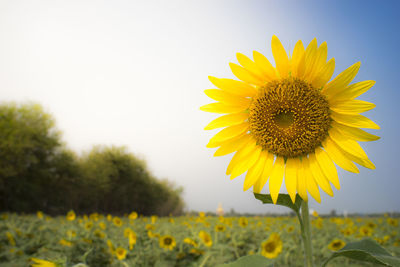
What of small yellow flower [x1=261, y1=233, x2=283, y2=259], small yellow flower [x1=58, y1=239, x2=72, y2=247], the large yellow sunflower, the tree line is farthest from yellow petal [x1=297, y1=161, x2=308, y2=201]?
the tree line

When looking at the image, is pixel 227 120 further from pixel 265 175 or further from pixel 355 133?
pixel 355 133

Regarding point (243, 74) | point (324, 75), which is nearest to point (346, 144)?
point (324, 75)

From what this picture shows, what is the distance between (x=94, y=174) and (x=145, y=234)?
20414 mm

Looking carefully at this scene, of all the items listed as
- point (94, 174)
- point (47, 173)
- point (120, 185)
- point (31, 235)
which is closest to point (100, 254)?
point (31, 235)

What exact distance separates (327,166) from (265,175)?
247 millimetres

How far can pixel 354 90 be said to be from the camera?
3.77 ft

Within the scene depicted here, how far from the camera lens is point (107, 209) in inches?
1021

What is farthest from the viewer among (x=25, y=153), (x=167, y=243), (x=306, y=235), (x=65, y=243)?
Answer: (x=25, y=153)

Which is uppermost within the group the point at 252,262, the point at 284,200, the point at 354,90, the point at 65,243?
the point at 354,90

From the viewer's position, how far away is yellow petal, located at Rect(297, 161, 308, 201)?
1.11m

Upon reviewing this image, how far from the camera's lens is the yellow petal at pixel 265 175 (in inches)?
47.1

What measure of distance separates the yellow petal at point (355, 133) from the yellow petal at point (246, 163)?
0.34m

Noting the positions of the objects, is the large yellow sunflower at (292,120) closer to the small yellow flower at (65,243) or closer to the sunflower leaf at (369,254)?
the sunflower leaf at (369,254)

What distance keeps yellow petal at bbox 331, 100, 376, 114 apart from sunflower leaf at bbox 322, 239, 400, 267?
52cm
